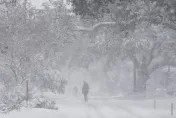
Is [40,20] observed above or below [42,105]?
above

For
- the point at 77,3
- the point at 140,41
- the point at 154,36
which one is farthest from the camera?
the point at 154,36

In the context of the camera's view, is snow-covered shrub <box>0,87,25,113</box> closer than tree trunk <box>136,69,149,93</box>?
Yes

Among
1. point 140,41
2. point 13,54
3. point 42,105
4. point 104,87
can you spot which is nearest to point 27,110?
point 42,105

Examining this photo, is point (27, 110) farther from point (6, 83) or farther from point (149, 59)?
point (149, 59)

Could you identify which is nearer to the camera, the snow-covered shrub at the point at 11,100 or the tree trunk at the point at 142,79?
the snow-covered shrub at the point at 11,100

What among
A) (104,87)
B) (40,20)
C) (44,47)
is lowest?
(104,87)

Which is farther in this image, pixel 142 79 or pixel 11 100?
pixel 142 79

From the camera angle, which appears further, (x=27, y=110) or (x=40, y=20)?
(x=40, y=20)

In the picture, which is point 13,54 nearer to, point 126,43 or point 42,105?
point 42,105

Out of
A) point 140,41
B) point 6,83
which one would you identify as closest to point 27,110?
point 6,83

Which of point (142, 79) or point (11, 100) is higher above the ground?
point (142, 79)

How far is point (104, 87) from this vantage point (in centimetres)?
7944

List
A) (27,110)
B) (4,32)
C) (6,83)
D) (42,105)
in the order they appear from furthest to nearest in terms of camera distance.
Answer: (6,83), (4,32), (42,105), (27,110)

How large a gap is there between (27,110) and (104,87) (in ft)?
207
